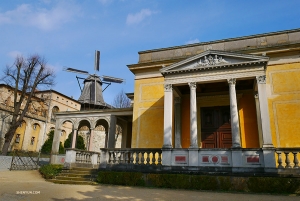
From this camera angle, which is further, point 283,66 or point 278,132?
point 283,66

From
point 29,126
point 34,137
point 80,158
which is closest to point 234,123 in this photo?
point 80,158

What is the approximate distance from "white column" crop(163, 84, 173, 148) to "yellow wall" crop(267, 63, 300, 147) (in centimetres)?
560

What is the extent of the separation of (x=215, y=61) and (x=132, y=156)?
667cm

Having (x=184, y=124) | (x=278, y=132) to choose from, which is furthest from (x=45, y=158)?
(x=278, y=132)

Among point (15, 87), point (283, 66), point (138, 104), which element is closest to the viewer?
point (283, 66)

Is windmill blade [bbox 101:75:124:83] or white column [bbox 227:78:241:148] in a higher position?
windmill blade [bbox 101:75:124:83]

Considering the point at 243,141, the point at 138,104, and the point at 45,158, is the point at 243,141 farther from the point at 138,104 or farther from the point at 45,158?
the point at 45,158

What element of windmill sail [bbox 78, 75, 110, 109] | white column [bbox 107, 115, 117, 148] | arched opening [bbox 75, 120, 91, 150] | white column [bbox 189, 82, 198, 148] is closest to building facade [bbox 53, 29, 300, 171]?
white column [bbox 189, 82, 198, 148]

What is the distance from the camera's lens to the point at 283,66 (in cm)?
1316

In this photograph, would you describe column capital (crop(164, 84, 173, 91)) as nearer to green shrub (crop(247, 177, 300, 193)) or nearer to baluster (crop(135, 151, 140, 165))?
baluster (crop(135, 151, 140, 165))

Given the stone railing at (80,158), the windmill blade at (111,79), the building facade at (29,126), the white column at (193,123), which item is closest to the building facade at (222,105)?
the white column at (193,123)

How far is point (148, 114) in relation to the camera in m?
15.4

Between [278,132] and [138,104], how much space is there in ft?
28.6

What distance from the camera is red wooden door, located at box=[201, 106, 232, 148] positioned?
13.8 metres
